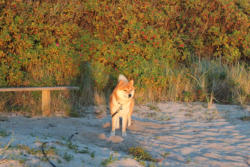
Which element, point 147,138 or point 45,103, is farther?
point 45,103

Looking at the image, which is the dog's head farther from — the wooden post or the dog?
the wooden post

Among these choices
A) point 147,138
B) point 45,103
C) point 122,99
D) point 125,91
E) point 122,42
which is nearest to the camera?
point 125,91

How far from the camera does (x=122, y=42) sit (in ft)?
33.3

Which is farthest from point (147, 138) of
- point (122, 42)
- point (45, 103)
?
point (122, 42)

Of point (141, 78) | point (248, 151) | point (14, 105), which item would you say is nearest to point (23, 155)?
point (248, 151)

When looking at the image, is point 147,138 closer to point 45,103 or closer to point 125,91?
point 125,91

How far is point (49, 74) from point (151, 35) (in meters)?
3.30

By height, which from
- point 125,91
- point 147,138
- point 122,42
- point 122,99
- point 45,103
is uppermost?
point 122,42

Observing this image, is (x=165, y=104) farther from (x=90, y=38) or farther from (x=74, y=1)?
(x=74, y=1)

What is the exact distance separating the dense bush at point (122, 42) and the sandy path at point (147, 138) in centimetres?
122

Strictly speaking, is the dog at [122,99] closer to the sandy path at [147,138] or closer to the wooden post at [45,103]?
the sandy path at [147,138]

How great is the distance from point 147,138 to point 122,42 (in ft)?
15.1

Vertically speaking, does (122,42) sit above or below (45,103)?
above

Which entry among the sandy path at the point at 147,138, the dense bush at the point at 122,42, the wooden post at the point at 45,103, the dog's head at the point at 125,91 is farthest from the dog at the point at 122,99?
the dense bush at the point at 122,42
